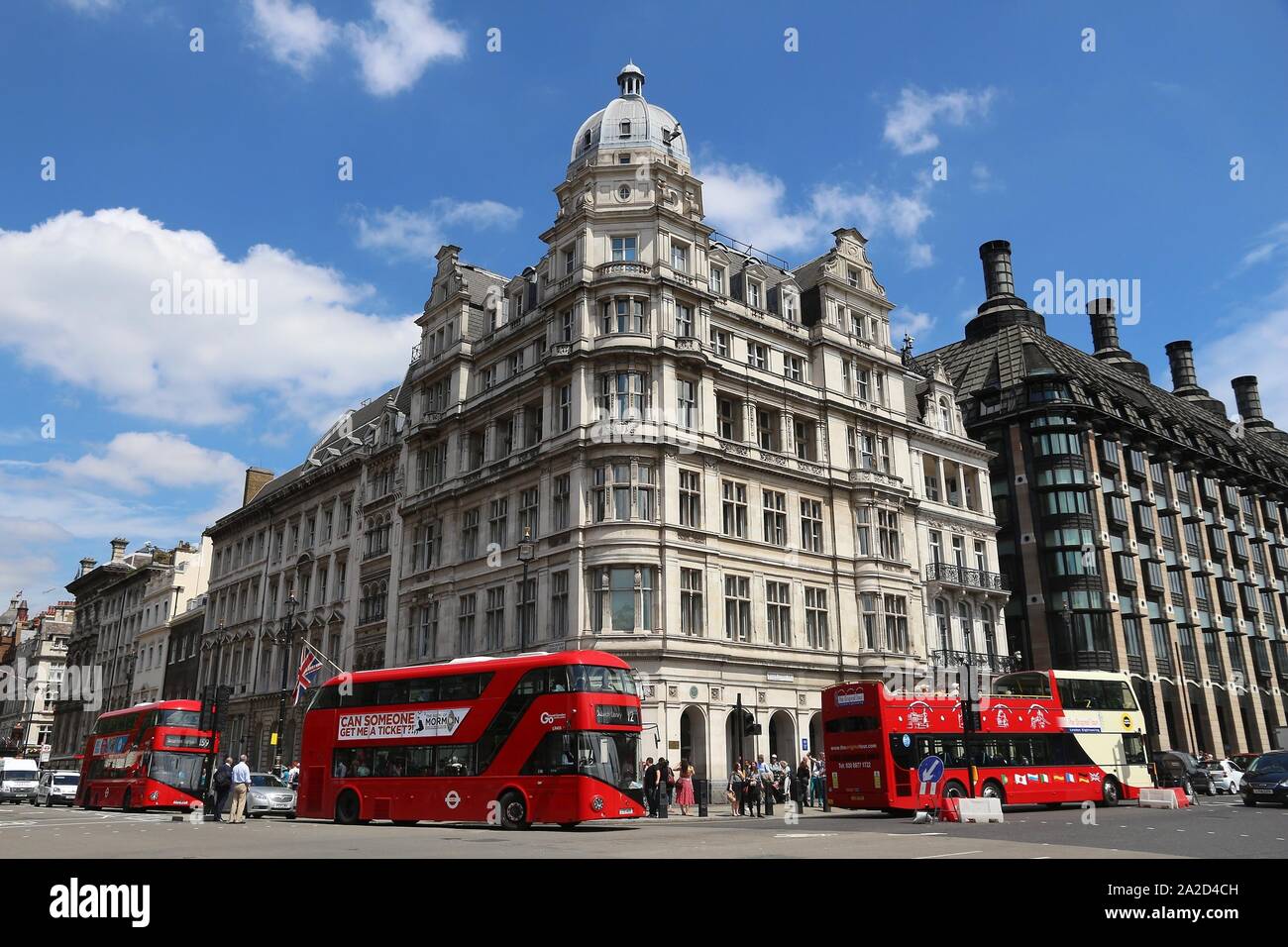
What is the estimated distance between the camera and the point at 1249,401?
4124 inches

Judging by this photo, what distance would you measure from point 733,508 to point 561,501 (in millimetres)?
7435

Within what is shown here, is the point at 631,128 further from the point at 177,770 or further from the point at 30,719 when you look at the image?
the point at 30,719

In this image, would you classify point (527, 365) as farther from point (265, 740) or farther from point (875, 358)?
point (265, 740)

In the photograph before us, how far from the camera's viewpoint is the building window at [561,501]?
128 ft

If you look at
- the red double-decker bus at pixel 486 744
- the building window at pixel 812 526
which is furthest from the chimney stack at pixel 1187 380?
the red double-decker bus at pixel 486 744

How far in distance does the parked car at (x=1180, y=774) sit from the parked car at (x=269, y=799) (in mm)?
34815

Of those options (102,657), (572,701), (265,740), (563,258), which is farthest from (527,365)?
(102,657)

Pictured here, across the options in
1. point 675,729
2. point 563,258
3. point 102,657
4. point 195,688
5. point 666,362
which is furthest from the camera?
point 102,657

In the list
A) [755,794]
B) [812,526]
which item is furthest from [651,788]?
[812,526]

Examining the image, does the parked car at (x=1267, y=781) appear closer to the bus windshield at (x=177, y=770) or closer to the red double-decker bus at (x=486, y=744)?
the red double-decker bus at (x=486, y=744)

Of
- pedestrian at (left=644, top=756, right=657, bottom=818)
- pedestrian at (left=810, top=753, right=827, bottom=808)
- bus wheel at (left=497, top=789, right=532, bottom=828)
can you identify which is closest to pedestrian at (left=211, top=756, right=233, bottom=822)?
bus wheel at (left=497, top=789, right=532, bottom=828)

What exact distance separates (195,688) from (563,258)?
1700 inches
